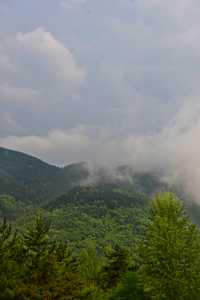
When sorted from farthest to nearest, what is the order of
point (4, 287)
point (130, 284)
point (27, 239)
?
point (130, 284)
point (27, 239)
point (4, 287)

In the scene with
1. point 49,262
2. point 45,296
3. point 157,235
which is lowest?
point 45,296

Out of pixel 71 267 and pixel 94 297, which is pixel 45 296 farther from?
pixel 94 297

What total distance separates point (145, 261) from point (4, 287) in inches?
603

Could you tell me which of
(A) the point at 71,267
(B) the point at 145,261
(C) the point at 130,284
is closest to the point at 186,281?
(B) the point at 145,261

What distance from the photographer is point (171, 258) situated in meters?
51.4

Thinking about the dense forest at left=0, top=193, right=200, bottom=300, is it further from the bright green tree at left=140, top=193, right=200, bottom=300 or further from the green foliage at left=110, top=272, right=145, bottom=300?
the green foliage at left=110, top=272, right=145, bottom=300

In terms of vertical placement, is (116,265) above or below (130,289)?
above

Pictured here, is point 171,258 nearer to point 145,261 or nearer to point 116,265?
point 145,261

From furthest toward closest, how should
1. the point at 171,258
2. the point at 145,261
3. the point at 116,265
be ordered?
the point at 116,265
the point at 145,261
the point at 171,258

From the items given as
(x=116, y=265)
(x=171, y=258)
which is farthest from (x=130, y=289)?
(x=171, y=258)

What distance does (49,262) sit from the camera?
49500mm

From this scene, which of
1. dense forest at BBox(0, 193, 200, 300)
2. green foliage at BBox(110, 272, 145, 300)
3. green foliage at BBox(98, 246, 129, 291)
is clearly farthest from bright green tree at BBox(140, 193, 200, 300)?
green foliage at BBox(98, 246, 129, 291)

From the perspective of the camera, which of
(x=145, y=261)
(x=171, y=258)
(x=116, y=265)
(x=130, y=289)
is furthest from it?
(x=116, y=265)

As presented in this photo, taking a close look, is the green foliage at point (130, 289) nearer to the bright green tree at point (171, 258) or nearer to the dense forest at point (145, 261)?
the dense forest at point (145, 261)
